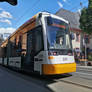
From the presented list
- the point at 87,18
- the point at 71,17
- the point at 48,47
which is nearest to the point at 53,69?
the point at 48,47

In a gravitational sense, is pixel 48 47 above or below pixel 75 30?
below

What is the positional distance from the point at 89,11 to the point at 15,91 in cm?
1633

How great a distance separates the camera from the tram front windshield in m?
6.08

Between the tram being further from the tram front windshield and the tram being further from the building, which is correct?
the building

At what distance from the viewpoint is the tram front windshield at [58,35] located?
6.08 meters

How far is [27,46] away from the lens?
732 centimetres

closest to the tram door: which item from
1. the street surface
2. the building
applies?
the street surface

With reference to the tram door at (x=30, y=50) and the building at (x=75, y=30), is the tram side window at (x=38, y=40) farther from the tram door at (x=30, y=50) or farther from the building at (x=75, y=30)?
the building at (x=75, y=30)

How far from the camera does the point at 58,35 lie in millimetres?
6410

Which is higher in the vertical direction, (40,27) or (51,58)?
(40,27)

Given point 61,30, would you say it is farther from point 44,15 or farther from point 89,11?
point 89,11

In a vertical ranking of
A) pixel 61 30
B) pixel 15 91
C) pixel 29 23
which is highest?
pixel 29 23

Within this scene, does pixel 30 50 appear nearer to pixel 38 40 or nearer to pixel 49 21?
pixel 38 40

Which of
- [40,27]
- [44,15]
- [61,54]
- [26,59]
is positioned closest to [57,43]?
[61,54]
